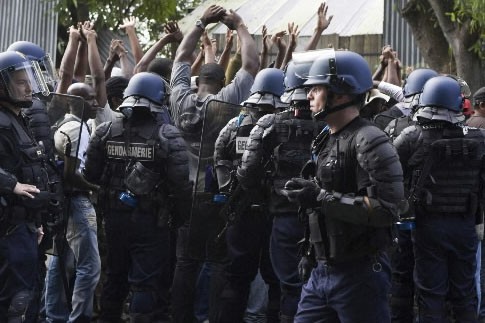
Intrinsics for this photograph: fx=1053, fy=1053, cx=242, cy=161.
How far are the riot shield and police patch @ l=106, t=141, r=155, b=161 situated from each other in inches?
25.0

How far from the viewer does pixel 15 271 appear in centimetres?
683

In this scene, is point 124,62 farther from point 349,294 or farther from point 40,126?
point 349,294

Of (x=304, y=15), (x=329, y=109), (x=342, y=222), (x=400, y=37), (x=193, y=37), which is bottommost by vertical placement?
(x=342, y=222)

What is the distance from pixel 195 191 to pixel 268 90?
38.2 inches

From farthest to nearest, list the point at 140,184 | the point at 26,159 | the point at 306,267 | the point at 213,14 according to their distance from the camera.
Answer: the point at 213,14, the point at 140,184, the point at 26,159, the point at 306,267

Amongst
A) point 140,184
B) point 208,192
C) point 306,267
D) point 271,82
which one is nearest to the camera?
point 306,267

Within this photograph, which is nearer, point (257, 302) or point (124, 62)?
point (257, 302)

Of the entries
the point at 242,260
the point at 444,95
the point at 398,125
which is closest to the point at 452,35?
the point at 398,125

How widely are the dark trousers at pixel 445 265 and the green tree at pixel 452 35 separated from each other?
10.0ft

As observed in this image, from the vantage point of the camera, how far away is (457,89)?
7883 mm

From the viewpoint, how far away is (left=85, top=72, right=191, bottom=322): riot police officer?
7.79m

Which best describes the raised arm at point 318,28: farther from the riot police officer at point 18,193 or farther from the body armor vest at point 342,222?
the body armor vest at point 342,222

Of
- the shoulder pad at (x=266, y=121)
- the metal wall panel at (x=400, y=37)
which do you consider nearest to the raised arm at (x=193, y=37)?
the shoulder pad at (x=266, y=121)

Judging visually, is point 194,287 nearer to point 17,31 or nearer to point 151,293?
point 151,293
